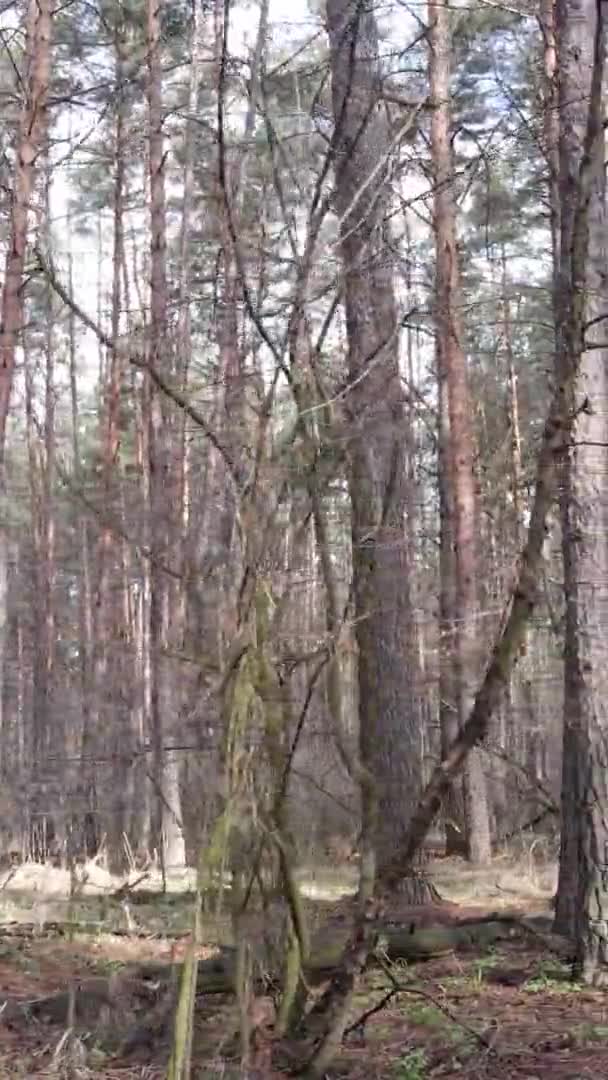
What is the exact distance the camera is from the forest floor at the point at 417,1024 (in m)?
4.37

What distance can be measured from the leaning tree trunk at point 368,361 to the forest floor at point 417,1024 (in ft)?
2.50

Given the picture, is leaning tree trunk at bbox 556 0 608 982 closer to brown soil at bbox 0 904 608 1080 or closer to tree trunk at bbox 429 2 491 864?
brown soil at bbox 0 904 608 1080

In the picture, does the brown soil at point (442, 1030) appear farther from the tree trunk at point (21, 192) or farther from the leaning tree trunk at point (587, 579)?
the tree trunk at point (21, 192)

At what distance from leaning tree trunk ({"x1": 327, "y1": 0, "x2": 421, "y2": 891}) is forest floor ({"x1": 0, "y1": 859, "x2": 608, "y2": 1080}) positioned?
29.9 inches

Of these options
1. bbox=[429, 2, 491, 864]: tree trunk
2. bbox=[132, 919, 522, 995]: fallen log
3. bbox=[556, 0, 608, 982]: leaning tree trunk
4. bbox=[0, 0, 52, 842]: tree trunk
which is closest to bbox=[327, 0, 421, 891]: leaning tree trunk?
bbox=[132, 919, 522, 995]: fallen log

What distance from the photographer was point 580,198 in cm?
393

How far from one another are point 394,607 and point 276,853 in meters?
1.22

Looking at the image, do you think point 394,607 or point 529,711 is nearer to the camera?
point 394,607

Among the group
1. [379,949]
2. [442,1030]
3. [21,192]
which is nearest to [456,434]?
[21,192]

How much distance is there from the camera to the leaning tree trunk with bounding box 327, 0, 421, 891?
4.11 m

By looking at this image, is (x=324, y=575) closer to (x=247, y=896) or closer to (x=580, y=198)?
(x=247, y=896)

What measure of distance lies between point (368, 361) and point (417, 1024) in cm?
278

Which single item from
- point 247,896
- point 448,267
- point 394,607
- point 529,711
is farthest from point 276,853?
point 448,267

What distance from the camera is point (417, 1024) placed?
504 centimetres
